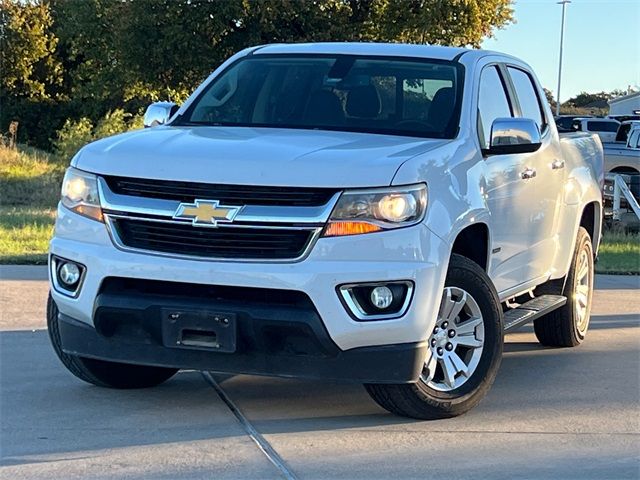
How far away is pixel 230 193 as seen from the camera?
480 centimetres

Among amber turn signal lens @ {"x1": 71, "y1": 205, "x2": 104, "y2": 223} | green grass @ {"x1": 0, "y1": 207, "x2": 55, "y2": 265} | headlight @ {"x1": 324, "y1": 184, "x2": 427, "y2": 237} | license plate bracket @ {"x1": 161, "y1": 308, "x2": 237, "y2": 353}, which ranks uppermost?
headlight @ {"x1": 324, "y1": 184, "x2": 427, "y2": 237}

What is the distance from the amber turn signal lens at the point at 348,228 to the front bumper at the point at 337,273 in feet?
0.08

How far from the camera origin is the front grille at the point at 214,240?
4.73m

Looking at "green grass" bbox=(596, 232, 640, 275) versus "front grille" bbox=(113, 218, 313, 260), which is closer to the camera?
"front grille" bbox=(113, 218, 313, 260)

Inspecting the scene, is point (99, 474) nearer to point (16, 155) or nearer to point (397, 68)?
point (397, 68)

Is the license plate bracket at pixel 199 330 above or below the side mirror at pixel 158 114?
below

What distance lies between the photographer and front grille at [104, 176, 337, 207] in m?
4.74

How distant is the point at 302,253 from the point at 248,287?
0.97 ft

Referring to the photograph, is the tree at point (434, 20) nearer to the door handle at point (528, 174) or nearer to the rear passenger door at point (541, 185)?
the rear passenger door at point (541, 185)

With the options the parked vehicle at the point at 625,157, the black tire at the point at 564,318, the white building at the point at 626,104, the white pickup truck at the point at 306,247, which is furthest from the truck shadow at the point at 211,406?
the white building at the point at 626,104

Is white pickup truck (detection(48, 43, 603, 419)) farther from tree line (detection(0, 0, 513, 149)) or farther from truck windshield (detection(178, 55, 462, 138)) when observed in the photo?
tree line (detection(0, 0, 513, 149))

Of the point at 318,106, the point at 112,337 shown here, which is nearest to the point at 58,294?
the point at 112,337

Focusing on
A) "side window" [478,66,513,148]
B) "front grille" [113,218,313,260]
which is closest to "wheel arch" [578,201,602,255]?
"side window" [478,66,513,148]

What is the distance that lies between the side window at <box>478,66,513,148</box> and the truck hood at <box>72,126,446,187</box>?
1.95ft
